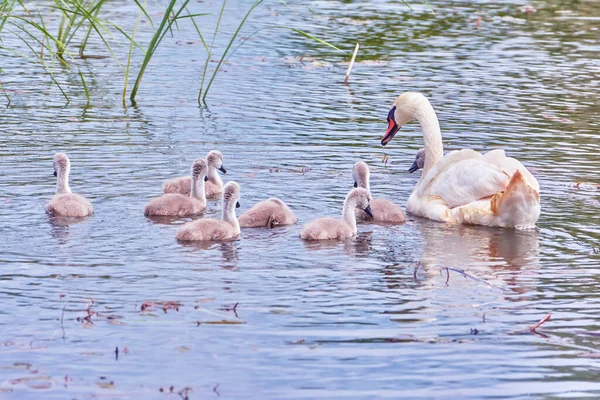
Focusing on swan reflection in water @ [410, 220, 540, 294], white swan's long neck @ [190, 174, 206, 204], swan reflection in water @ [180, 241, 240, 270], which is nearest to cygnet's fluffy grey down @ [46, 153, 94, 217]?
white swan's long neck @ [190, 174, 206, 204]

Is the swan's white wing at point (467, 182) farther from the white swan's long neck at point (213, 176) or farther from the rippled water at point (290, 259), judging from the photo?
the white swan's long neck at point (213, 176)

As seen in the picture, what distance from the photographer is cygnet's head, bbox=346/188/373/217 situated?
10.5 meters

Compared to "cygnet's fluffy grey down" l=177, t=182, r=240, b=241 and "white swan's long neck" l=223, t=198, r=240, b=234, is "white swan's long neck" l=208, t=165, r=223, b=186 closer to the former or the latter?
"white swan's long neck" l=223, t=198, r=240, b=234

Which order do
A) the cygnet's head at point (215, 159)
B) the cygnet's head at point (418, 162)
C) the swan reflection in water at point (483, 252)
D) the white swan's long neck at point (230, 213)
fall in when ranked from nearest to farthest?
the swan reflection in water at point (483, 252), the white swan's long neck at point (230, 213), the cygnet's head at point (215, 159), the cygnet's head at point (418, 162)

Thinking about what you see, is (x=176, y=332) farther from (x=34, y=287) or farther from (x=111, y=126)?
(x=111, y=126)

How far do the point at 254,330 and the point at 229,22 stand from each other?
1737 centimetres

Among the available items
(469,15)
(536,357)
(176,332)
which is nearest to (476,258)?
(536,357)

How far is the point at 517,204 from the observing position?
1067 centimetres

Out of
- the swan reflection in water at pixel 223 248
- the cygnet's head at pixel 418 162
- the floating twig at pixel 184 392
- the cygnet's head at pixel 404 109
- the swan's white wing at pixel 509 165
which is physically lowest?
the cygnet's head at pixel 418 162

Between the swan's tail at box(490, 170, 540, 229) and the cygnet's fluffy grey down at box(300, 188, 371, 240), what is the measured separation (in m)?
1.22

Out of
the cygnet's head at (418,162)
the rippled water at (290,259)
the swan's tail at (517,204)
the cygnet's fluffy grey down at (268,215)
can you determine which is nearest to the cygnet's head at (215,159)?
the rippled water at (290,259)

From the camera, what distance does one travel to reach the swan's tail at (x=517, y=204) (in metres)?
10.6

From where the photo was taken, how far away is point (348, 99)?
1766 cm

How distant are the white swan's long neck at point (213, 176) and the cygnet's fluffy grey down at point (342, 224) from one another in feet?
6.49
